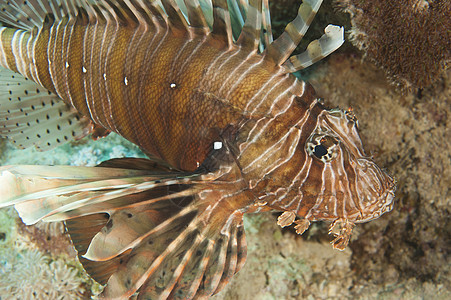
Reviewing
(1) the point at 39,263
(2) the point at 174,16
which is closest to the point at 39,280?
(1) the point at 39,263

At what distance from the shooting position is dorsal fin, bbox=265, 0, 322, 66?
6.68ft

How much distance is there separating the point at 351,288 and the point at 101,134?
3.29 m

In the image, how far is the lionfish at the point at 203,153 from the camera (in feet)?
6.89

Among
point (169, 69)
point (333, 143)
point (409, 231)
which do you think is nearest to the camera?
point (333, 143)

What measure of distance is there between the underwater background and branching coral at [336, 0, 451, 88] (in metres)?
0.01

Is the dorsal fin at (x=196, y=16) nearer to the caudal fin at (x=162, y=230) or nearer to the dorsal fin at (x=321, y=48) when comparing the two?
the dorsal fin at (x=321, y=48)

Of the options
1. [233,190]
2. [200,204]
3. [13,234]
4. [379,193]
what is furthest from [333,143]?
[13,234]

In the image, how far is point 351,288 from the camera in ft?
13.0

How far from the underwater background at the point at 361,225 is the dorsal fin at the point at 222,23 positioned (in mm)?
1258

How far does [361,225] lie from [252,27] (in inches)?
106

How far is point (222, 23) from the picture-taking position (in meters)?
2.25

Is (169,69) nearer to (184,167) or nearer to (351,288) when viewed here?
(184,167)

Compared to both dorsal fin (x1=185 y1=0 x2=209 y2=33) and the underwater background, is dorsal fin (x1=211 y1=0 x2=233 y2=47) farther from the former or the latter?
the underwater background

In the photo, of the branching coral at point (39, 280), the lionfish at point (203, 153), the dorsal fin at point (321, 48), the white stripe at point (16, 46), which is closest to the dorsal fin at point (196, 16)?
the lionfish at point (203, 153)
